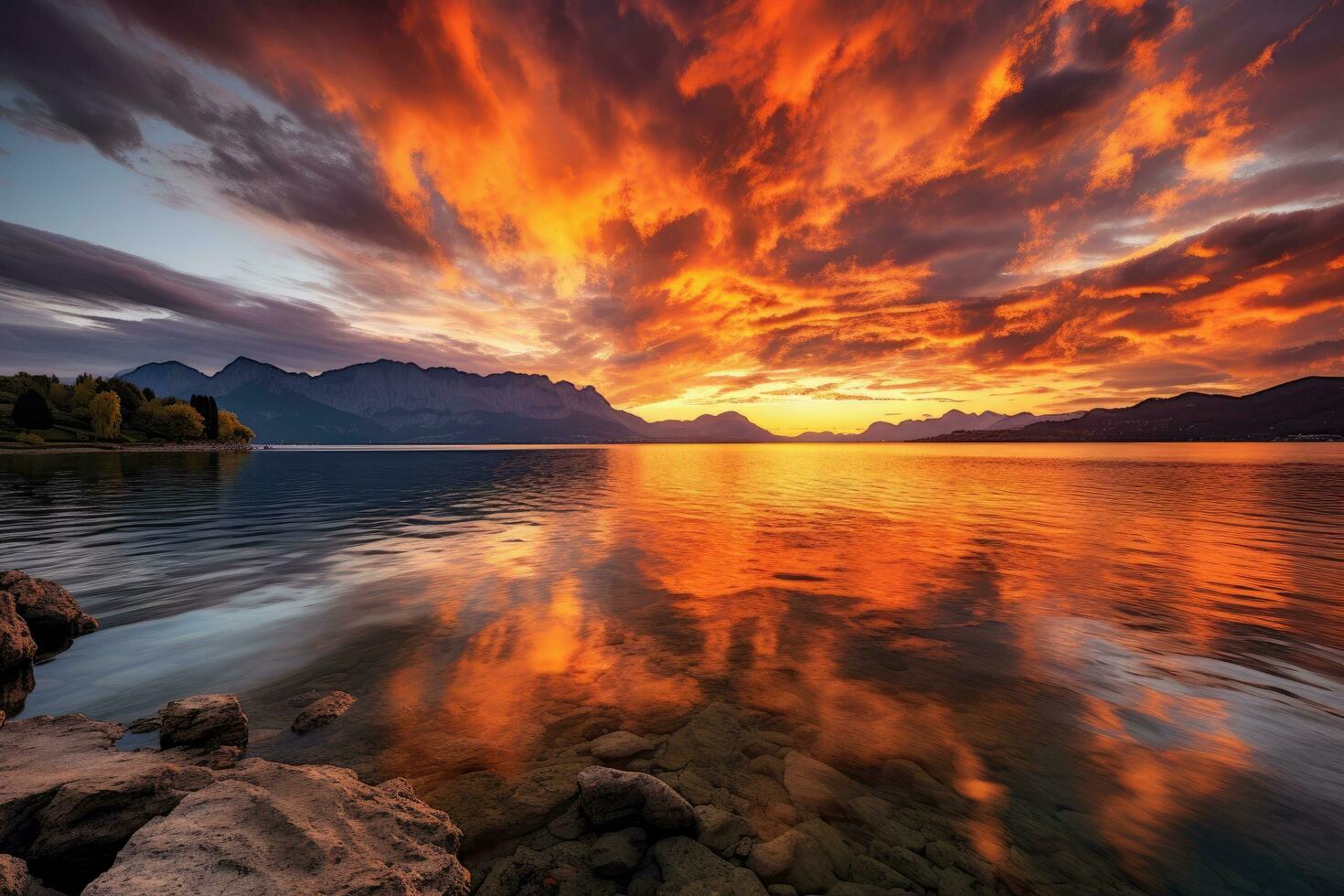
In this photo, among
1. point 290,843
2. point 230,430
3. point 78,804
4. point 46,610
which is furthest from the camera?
point 230,430

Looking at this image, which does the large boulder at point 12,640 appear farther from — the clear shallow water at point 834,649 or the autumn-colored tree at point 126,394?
the autumn-colored tree at point 126,394

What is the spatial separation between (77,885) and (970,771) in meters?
12.3

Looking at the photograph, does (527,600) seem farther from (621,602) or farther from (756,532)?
(756,532)

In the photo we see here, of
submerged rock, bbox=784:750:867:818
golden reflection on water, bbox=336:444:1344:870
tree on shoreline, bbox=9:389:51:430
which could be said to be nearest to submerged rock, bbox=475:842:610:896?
golden reflection on water, bbox=336:444:1344:870

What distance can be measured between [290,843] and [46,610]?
50.4ft

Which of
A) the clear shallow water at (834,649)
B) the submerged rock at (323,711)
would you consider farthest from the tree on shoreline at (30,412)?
the submerged rock at (323,711)

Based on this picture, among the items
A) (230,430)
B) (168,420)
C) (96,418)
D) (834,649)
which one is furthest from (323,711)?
(230,430)

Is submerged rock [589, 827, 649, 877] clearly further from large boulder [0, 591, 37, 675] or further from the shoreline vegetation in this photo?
the shoreline vegetation

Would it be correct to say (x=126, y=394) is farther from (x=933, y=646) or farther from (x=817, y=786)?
(x=933, y=646)

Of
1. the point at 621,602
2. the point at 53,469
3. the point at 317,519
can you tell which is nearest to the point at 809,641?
the point at 621,602

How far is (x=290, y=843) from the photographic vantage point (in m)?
5.24

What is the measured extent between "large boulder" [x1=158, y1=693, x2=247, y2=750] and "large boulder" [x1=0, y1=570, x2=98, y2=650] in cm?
886

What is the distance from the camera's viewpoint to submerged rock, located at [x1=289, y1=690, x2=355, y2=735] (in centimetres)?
931

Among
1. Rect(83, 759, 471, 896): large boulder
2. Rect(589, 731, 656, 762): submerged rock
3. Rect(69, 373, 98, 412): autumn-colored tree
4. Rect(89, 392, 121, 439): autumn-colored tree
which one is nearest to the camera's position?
Rect(83, 759, 471, 896): large boulder
